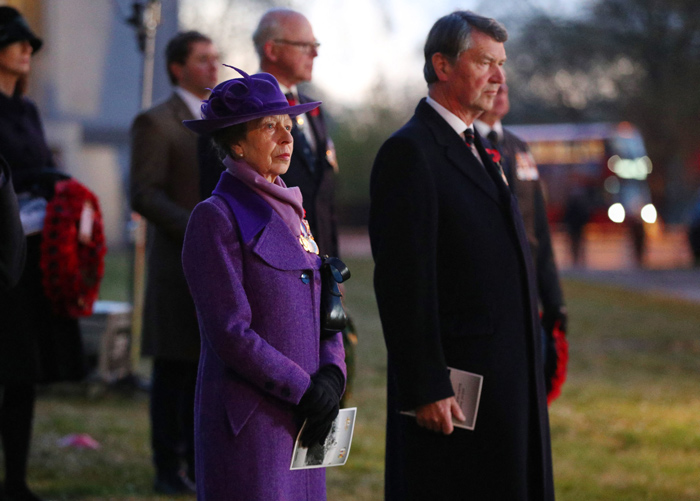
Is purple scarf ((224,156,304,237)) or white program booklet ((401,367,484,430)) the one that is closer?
purple scarf ((224,156,304,237))

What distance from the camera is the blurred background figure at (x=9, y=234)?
270 cm

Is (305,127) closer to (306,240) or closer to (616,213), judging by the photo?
(306,240)

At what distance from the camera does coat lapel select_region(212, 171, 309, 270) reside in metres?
2.59

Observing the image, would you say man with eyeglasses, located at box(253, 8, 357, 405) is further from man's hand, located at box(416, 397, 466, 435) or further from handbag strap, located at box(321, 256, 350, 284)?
handbag strap, located at box(321, 256, 350, 284)

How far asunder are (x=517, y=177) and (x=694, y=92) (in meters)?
36.5

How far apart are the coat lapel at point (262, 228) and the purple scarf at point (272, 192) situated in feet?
0.06

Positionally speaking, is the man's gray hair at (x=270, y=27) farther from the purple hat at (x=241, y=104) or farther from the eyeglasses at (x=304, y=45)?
the purple hat at (x=241, y=104)

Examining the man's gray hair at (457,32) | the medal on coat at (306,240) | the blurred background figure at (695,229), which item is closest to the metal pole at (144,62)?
the man's gray hair at (457,32)

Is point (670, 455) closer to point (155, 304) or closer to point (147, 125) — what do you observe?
point (155, 304)

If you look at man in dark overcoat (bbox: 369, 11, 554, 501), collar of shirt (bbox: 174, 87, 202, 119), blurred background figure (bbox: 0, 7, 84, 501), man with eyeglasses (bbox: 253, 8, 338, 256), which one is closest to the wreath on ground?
blurred background figure (bbox: 0, 7, 84, 501)

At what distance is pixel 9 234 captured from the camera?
276 centimetres

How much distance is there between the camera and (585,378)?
9227mm

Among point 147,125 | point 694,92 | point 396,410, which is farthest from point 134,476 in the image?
point 694,92

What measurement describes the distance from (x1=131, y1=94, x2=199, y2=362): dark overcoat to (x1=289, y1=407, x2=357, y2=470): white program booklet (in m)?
2.19
